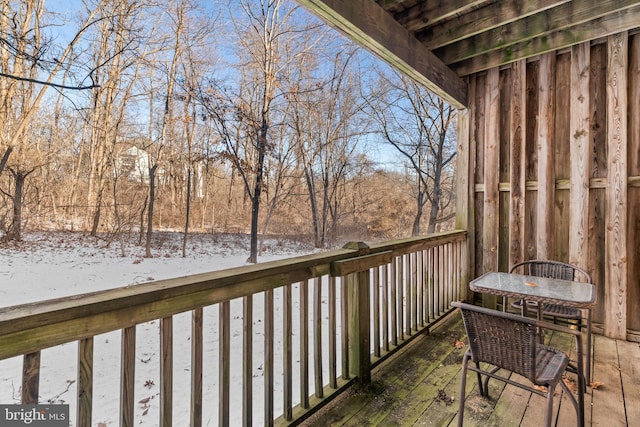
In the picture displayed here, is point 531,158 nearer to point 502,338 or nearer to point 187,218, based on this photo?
point 502,338

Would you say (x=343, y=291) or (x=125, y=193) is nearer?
(x=343, y=291)

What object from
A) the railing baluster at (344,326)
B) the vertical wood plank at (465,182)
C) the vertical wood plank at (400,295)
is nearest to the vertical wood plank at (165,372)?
the railing baluster at (344,326)

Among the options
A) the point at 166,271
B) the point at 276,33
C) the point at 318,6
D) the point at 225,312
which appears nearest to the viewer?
the point at 225,312

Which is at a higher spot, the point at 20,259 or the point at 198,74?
the point at 198,74

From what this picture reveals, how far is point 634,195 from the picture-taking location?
8.60 ft

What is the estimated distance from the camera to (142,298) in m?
Result: 0.98

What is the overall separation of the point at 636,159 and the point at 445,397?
264 cm

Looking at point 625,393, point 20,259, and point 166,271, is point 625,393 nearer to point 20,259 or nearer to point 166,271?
point 166,271

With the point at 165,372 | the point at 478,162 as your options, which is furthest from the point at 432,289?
the point at 165,372

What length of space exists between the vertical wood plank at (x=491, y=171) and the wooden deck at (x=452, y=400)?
1198mm

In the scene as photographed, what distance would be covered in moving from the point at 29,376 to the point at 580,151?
3887 millimetres

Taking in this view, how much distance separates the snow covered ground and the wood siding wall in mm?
3155

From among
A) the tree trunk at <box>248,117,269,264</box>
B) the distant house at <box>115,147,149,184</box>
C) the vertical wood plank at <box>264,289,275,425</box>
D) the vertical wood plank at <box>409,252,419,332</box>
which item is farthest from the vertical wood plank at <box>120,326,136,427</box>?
the distant house at <box>115,147,149,184</box>

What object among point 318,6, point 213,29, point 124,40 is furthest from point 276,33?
point 318,6
